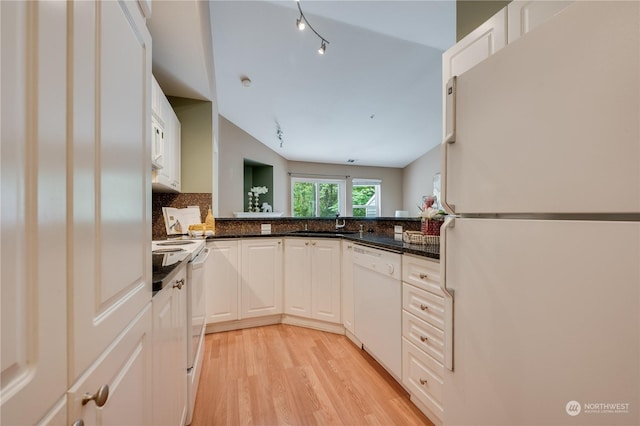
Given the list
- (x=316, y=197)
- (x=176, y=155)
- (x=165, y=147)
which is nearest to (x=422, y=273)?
(x=165, y=147)

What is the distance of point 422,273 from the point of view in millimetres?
1472

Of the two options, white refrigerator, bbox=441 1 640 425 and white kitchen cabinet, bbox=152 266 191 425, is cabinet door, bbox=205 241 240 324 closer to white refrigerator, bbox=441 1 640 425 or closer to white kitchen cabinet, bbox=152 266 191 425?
white kitchen cabinet, bbox=152 266 191 425

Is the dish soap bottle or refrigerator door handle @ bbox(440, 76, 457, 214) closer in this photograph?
refrigerator door handle @ bbox(440, 76, 457, 214)

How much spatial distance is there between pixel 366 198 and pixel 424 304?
254 inches

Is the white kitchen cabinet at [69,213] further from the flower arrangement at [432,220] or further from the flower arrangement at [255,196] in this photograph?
the flower arrangement at [255,196]

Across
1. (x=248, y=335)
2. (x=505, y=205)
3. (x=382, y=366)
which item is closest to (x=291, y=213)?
(x=248, y=335)

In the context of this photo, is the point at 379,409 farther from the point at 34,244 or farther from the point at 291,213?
the point at 291,213

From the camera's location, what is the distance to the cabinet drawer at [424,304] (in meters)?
1.35

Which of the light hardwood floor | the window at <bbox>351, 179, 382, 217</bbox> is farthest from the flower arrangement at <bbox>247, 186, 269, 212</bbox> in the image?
the light hardwood floor

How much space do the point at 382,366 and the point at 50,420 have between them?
1974 mm

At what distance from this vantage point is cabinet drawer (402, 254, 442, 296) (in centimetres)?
137

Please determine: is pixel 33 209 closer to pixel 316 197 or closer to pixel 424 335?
pixel 424 335

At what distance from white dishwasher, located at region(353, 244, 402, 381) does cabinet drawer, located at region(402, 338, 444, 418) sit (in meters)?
0.06

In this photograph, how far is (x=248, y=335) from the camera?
2477 mm
